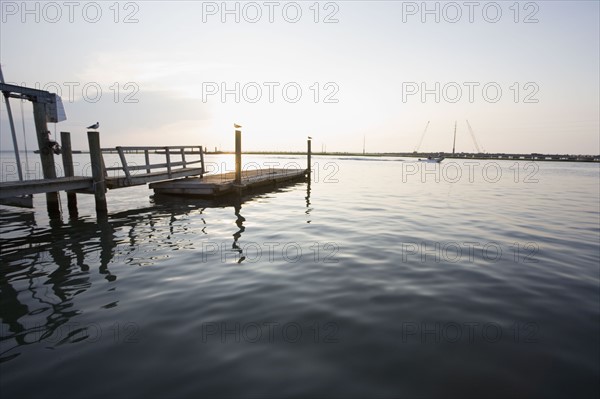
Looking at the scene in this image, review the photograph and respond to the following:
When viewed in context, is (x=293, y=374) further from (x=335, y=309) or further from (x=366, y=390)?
(x=335, y=309)

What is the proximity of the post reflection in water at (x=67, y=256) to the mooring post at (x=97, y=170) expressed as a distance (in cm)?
58

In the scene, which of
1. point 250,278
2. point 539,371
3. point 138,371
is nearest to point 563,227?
point 539,371

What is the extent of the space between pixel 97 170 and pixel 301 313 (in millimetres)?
10387

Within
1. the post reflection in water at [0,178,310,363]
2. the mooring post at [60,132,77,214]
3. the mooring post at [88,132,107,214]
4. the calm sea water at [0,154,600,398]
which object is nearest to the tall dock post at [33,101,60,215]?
the mooring post at [60,132,77,214]

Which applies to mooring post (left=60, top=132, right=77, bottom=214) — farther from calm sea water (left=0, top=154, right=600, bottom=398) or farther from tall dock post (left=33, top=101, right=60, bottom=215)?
calm sea water (left=0, top=154, right=600, bottom=398)

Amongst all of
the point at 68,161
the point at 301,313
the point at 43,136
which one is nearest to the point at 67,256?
the point at 301,313

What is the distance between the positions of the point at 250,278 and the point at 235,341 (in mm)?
1950

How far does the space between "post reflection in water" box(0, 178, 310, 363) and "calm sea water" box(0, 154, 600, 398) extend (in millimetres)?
42

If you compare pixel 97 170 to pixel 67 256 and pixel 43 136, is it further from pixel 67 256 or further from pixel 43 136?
pixel 67 256

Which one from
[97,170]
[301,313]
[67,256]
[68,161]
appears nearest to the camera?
[301,313]

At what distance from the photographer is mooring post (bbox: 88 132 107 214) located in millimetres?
11094

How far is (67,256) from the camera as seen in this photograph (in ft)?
23.2

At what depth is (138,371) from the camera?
316cm

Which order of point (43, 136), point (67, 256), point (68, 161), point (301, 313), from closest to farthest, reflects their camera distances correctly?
point (301, 313), point (67, 256), point (43, 136), point (68, 161)
